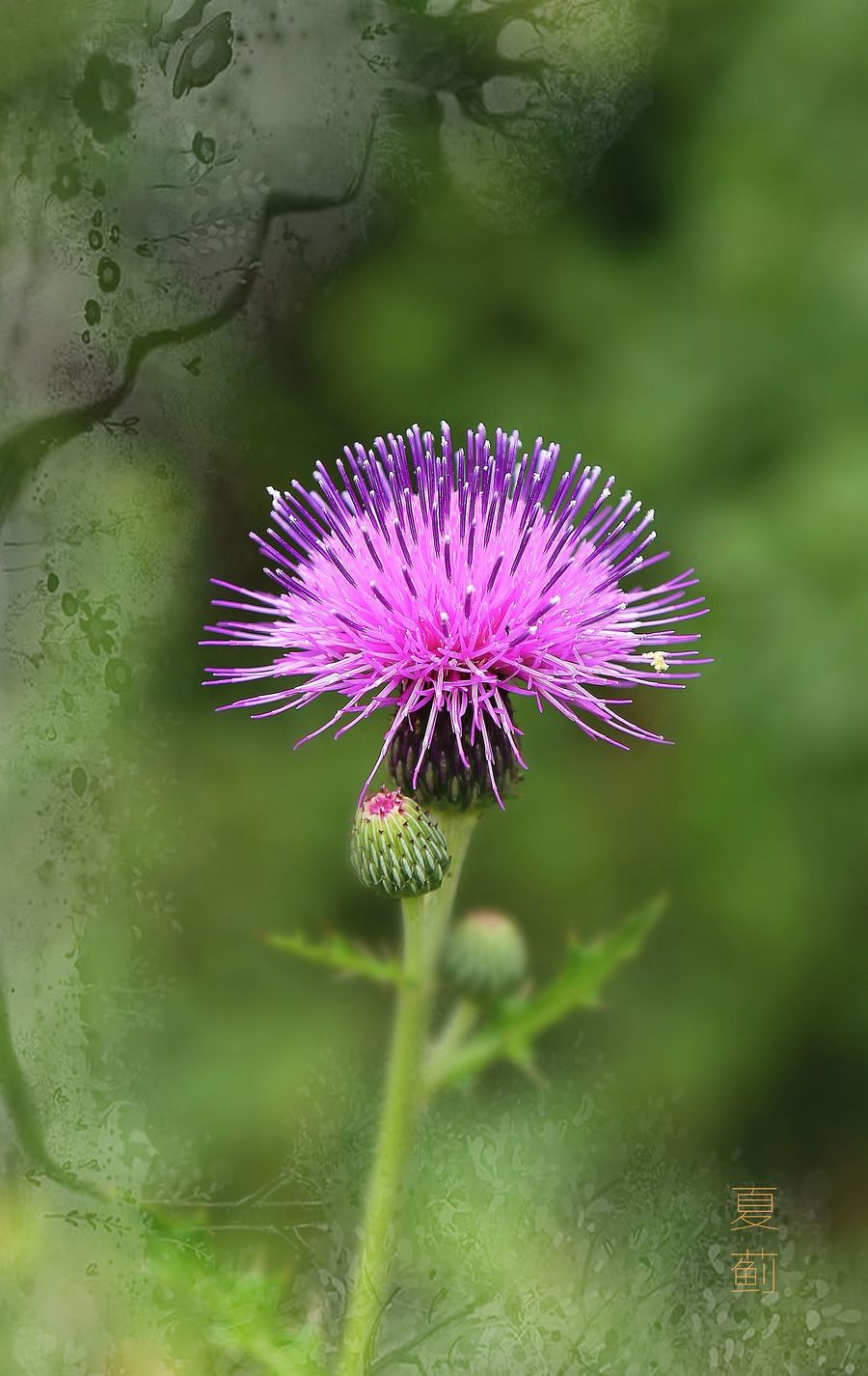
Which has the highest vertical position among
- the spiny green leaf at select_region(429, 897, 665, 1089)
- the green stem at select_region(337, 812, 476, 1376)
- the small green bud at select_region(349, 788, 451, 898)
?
the small green bud at select_region(349, 788, 451, 898)

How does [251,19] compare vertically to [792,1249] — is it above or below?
above

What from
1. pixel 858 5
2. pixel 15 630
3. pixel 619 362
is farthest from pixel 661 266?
pixel 15 630

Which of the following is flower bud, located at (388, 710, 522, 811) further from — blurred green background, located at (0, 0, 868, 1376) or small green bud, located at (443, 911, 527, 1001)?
blurred green background, located at (0, 0, 868, 1376)

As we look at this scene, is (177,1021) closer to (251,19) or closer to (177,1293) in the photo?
(177,1293)

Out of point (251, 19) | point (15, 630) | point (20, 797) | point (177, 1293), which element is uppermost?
point (251, 19)

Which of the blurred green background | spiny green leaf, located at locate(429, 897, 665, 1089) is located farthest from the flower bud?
the blurred green background
